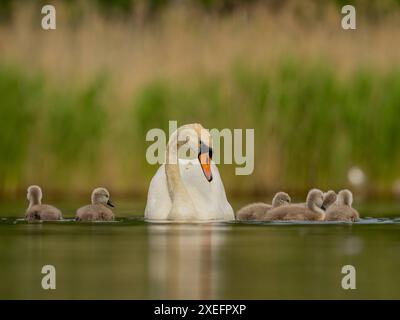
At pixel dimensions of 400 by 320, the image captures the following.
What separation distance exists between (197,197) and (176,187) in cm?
22

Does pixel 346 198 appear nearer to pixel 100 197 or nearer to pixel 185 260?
pixel 100 197

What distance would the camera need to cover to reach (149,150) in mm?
15656

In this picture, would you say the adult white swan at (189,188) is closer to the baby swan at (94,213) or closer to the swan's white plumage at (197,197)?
the swan's white plumage at (197,197)

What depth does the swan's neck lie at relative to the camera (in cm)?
1211

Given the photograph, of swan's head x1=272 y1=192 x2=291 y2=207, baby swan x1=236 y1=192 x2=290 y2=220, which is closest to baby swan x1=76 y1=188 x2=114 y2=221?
baby swan x1=236 y1=192 x2=290 y2=220

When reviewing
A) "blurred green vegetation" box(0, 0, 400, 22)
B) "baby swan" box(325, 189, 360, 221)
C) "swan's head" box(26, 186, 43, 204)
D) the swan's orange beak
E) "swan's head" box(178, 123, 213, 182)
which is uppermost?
"blurred green vegetation" box(0, 0, 400, 22)

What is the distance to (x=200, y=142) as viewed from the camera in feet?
39.6

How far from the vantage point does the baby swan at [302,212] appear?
1205 centimetres

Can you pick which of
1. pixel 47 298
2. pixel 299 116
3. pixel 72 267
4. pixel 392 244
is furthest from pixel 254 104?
pixel 47 298

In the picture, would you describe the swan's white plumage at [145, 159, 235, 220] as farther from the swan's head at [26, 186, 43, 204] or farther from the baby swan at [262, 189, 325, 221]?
the swan's head at [26, 186, 43, 204]

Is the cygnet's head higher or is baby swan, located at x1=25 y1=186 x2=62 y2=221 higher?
the cygnet's head

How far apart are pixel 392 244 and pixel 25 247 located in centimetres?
292

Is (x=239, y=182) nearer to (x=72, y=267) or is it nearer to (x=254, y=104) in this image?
(x=254, y=104)

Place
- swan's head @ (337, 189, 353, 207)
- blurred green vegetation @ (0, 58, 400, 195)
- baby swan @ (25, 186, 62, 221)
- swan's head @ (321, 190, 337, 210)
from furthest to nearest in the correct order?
blurred green vegetation @ (0, 58, 400, 195)
swan's head @ (321, 190, 337, 210)
swan's head @ (337, 189, 353, 207)
baby swan @ (25, 186, 62, 221)
